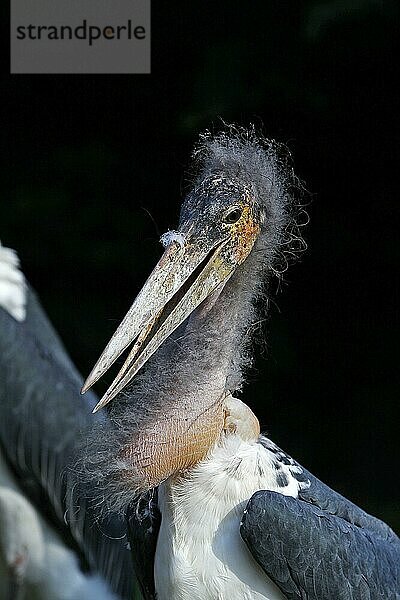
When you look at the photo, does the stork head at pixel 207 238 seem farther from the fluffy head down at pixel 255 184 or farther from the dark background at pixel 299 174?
the dark background at pixel 299 174

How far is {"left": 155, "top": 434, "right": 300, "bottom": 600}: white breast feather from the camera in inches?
101

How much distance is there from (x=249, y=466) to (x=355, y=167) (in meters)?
2.98

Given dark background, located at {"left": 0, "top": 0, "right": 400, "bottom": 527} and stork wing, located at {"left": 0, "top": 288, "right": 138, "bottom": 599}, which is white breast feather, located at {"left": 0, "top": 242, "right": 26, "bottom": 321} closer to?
stork wing, located at {"left": 0, "top": 288, "right": 138, "bottom": 599}

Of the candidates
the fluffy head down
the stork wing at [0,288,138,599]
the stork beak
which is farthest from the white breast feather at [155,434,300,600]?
the stork wing at [0,288,138,599]

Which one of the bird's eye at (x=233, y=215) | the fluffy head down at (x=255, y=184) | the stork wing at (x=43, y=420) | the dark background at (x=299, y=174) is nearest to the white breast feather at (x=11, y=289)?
the stork wing at (x=43, y=420)

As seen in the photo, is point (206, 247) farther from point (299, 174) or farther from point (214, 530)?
point (299, 174)

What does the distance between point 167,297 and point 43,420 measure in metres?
1.65

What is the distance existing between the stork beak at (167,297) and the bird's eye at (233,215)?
0.04 m

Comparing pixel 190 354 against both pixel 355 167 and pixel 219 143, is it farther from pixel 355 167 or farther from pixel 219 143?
pixel 355 167

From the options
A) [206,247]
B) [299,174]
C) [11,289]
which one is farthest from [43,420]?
[299,174]

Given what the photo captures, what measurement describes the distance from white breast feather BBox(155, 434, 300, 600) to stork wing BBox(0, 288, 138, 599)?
54.0 inches

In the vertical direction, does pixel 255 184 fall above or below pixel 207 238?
above

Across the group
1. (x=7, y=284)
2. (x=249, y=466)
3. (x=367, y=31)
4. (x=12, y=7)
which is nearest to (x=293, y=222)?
(x=249, y=466)

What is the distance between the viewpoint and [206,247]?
8.48 feet
